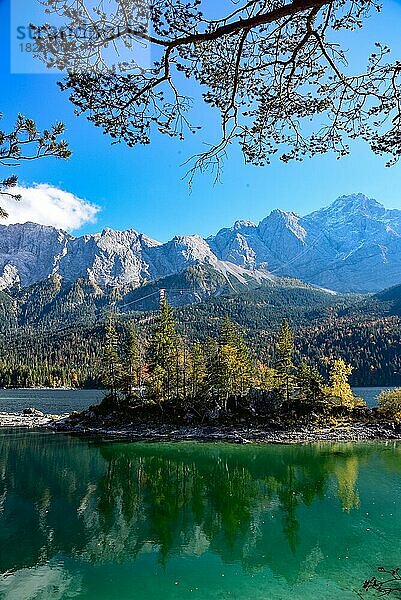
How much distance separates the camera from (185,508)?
1812 cm

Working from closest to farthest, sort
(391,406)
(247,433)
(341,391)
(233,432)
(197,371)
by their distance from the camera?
(247,433), (233,432), (391,406), (341,391), (197,371)

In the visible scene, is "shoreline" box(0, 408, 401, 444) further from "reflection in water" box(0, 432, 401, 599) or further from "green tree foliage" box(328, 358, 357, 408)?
"reflection in water" box(0, 432, 401, 599)

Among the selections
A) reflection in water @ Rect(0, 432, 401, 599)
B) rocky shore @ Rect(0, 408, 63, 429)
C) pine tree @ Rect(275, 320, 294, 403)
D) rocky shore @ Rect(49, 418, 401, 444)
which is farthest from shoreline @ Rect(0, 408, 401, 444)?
reflection in water @ Rect(0, 432, 401, 599)

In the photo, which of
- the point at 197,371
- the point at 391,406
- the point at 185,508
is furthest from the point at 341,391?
the point at 185,508

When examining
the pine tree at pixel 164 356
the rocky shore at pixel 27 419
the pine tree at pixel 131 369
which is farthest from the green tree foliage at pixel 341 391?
the rocky shore at pixel 27 419

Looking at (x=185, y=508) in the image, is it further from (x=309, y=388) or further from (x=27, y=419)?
(x=27, y=419)

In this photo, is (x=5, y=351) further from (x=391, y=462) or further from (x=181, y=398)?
(x=391, y=462)

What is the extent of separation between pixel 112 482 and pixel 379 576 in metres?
14.6

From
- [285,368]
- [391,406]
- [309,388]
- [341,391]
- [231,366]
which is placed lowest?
[391,406]

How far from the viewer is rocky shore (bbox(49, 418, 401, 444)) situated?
36.2 meters

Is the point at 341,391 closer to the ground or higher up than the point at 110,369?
closer to the ground

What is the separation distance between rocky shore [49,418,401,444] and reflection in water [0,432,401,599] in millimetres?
4853

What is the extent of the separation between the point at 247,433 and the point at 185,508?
21.1m

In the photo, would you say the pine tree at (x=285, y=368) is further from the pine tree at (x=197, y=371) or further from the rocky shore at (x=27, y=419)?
the rocky shore at (x=27, y=419)
